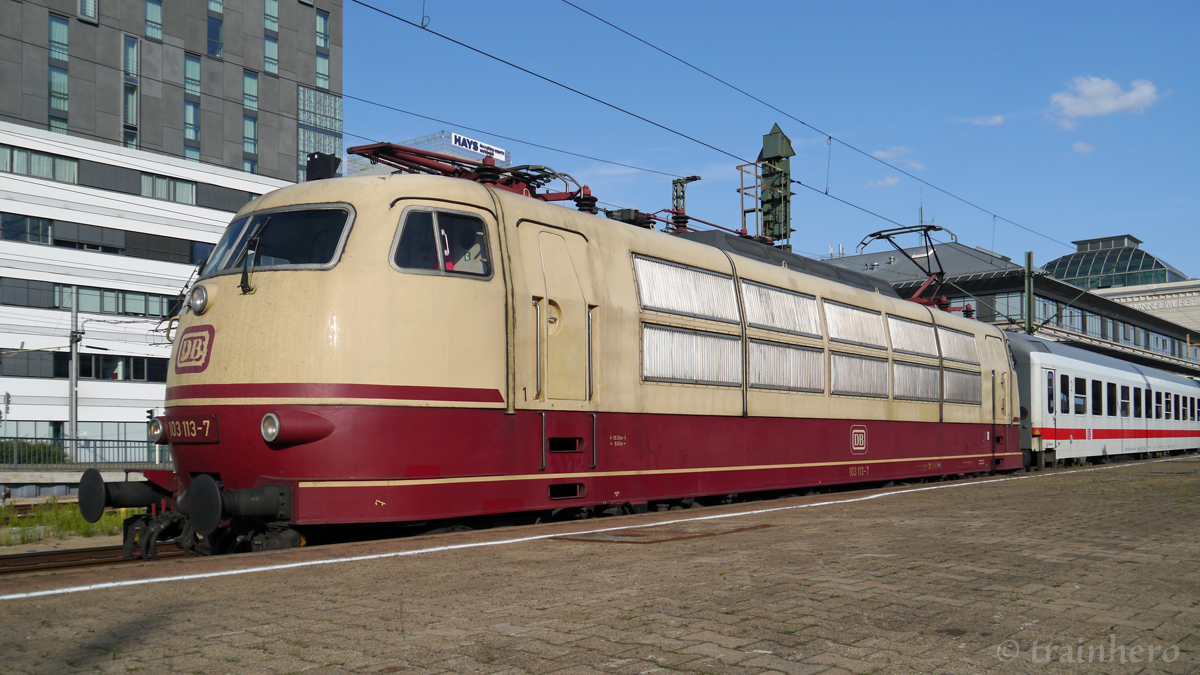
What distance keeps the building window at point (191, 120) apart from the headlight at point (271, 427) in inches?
1941

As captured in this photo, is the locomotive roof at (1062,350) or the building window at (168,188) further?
the building window at (168,188)

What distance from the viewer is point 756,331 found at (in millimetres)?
12773

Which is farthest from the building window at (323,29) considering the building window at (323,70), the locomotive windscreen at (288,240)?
the locomotive windscreen at (288,240)

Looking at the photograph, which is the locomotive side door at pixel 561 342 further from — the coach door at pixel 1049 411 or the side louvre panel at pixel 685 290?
the coach door at pixel 1049 411

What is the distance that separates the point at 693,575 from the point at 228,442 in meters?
4.24

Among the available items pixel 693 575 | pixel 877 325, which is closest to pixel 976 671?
pixel 693 575

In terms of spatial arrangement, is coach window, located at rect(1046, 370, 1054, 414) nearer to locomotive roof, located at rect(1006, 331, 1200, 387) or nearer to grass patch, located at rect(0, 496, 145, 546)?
locomotive roof, located at rect(1006, 331, 1200, 387)

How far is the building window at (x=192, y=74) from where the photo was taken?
51.6 meters

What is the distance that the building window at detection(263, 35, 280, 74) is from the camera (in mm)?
55250

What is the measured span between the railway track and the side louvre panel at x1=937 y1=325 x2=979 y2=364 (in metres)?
14.2

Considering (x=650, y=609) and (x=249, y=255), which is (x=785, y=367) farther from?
(x=650, y=609)

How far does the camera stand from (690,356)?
11.5 meters

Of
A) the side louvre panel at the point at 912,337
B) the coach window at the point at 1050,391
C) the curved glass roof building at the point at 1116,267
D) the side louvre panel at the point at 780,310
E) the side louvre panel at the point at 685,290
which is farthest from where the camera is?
the curved glass roof building at the point at 1116,267

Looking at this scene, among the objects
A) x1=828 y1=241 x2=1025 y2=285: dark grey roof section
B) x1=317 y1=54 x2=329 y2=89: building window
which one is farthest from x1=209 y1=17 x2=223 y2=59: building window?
x1=828 y1=241 x2=1025 y2=285: dark grey roof section
